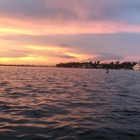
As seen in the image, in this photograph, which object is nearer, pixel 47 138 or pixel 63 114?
pixel 47 138

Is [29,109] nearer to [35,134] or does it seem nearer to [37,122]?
[37,122]

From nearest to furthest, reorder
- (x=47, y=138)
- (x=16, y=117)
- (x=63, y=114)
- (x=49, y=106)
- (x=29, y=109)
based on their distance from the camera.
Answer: (x=47, y=138), (x=16, y=117), (x=63, y=114), (x=29, y=109), (x=49, y=106)

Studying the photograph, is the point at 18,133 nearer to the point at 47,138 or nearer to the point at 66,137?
the point at 47,138

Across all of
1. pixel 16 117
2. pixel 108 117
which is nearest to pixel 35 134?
pixel 16 117

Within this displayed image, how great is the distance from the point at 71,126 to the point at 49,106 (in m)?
5.14

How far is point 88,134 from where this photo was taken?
9.45m

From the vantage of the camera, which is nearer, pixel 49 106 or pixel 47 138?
pixel 47 138

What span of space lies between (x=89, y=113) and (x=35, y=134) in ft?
16.5

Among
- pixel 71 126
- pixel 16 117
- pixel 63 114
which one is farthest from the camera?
pixel 63 114

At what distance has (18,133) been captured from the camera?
9.25 metres

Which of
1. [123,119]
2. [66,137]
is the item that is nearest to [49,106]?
[123,119]

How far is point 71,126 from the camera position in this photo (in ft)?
34.4

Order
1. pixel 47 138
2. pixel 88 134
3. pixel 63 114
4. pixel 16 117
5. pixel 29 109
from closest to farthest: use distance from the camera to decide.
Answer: pixel 47 138, pixel 88 134, pixel 16 117, pixel 63 114, pixel 29 109

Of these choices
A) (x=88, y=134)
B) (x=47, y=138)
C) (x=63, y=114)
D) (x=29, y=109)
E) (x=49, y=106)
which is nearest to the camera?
(x=47, y=138)
